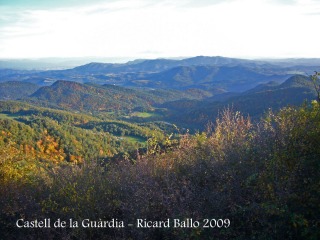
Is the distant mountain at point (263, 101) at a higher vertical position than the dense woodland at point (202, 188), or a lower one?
lower

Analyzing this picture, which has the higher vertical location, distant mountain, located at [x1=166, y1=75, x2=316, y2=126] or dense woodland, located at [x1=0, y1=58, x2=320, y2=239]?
dense woodland, located at [x1=0, y1=58, x2=320, y2=239]

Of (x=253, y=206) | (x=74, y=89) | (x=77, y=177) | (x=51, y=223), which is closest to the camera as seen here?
(x=253, y=206)

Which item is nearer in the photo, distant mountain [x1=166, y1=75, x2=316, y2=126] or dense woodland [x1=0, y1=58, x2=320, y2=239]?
dense woodland [x1=0, y1=58, x2=320, y2=239]

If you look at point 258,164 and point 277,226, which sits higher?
point 258,164

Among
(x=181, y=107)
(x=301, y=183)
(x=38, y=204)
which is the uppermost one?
(x=301, y=183)

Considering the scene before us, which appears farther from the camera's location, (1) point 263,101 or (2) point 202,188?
(1) point 263,101

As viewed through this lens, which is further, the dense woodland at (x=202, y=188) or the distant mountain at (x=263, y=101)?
the distant mountain at (x=263, y=101)

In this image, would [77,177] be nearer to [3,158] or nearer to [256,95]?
[3,158]

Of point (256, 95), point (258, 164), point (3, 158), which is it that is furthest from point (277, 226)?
point (256, 95)

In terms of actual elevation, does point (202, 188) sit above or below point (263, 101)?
above

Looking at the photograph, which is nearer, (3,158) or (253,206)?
(253,206)

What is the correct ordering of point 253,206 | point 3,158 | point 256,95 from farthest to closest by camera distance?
point 256,95 < point 3,158 < point 253,206
